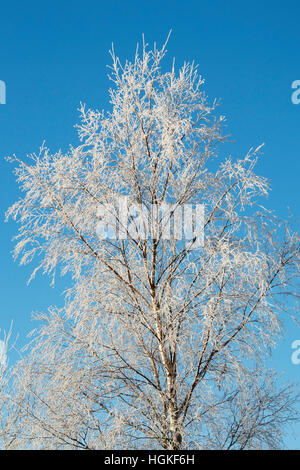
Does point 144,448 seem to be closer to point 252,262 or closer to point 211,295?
point 211,295

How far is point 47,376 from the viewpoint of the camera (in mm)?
7773

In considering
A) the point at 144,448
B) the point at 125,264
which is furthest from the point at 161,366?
the point at 125,264

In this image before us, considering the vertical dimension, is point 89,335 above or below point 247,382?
above

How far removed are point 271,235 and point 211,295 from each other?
1.44m

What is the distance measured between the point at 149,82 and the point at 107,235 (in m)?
2.62

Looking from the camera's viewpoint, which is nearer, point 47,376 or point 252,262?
point 252,262

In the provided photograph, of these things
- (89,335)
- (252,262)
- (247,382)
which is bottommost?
(247,382)

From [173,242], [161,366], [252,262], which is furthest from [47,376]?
[252,262]

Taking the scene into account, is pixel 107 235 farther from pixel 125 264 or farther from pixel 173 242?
pixel 173 242

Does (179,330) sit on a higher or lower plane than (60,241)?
lower
